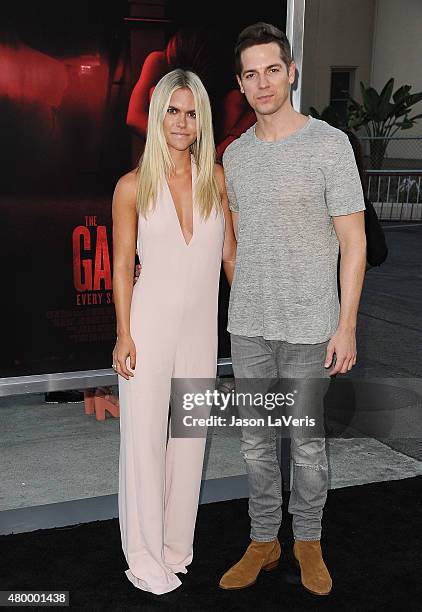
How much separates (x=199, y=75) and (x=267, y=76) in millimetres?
951

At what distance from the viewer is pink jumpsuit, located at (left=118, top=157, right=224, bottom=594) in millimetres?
3105

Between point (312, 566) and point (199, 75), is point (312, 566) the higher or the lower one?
the lower one

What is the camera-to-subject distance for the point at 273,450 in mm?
3307

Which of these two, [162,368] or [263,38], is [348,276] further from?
[263,38]

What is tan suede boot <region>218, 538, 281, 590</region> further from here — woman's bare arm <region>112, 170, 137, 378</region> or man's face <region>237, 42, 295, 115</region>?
man's face <region>237, 42, 295, 115</region>

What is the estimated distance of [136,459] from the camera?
323cm

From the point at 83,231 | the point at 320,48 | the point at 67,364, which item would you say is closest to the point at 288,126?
the point at 83,231

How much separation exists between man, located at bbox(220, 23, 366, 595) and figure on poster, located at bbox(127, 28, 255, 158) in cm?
77

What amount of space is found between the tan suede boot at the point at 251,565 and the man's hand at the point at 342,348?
0.86m

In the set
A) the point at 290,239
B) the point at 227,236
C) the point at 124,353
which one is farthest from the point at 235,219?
the point at 124,353

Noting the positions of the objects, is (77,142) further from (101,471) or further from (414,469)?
(414,469)

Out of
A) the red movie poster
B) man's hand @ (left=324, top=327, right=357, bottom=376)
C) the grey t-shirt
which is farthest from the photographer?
the red movie poster

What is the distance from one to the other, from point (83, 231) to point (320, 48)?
21.8 meters

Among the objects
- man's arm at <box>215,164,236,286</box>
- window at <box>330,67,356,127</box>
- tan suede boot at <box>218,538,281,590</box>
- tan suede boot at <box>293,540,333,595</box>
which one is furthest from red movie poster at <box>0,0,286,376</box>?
window at <box>330,67,356,127</box>
